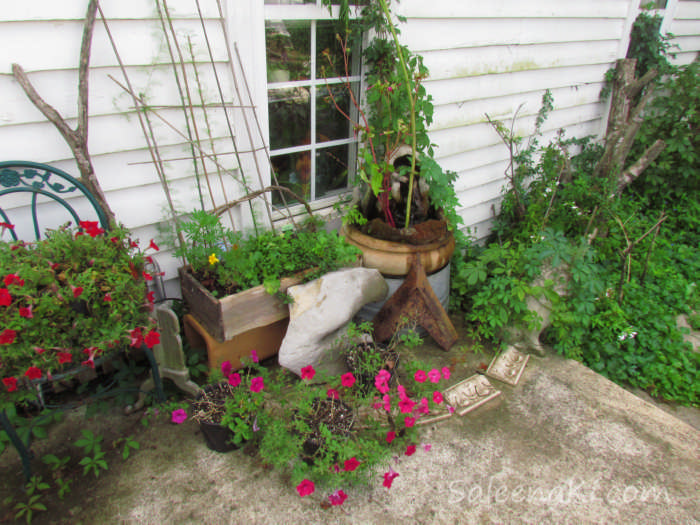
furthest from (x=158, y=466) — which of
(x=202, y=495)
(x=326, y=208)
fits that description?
(x=326, y=208)

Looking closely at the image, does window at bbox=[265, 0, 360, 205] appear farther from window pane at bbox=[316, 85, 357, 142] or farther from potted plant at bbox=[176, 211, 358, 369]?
potted plant at bbox=[176, 211, 358, 369]

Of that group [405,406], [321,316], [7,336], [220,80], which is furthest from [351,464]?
[220,80]

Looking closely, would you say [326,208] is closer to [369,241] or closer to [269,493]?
[369,241]

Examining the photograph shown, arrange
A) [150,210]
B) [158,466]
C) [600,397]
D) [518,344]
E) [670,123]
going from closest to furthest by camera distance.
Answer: [158,466] → [150,210] → [600,397] → [518,344] → [670,123]

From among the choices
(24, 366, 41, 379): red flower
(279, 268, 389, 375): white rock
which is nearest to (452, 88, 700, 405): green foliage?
(279, 268, 389, 375): white rock

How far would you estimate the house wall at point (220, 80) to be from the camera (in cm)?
201

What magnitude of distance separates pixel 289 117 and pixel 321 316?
1.23 meters

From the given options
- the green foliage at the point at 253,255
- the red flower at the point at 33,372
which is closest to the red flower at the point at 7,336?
the red flower at the point at 33,372

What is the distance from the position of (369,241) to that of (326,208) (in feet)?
1.67

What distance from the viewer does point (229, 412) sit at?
2.08m

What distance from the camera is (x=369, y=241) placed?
9.43ft

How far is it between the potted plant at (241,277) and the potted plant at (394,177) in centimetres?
29

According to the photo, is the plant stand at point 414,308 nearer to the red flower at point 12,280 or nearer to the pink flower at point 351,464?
the pink flower at point 351,464

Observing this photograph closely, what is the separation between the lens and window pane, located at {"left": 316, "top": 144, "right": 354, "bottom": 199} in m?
3.15
